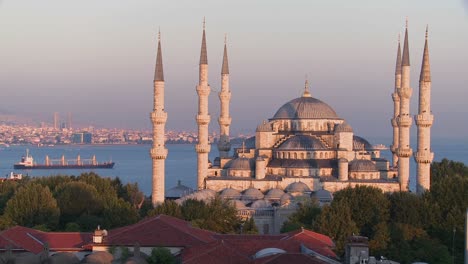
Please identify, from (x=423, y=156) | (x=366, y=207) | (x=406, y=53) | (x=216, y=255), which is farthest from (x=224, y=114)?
(x=216, y=255)

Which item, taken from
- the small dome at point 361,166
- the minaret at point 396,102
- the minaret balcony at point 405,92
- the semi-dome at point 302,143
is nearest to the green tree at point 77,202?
the semi-dome at point 302,143

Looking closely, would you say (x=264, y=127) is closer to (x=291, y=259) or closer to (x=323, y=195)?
(x=323, y=195)

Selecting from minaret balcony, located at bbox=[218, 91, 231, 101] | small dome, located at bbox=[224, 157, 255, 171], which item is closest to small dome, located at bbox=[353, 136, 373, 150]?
small dome, located at bbox=[224, 157, 255, 171]

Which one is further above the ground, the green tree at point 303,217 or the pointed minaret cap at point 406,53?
the pointed minaret cap at point 406,53

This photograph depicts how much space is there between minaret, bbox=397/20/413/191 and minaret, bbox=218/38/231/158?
10003 millimetres

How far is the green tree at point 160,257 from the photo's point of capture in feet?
80.6

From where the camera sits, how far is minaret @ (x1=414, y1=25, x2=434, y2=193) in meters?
41.8

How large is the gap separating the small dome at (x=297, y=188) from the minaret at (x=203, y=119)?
488cm

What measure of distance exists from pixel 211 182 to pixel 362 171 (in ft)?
24.0

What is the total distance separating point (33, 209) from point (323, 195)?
43.5 feet

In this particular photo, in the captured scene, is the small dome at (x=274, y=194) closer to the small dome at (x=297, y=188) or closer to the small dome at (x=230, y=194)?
the small dome at (x=297, y=188)

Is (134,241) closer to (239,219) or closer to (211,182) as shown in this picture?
(239,219)

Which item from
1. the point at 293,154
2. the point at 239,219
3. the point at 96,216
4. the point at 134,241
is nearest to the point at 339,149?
the point at 293,154

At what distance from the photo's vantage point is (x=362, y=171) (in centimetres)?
4528
